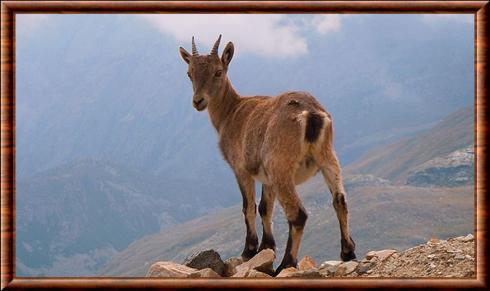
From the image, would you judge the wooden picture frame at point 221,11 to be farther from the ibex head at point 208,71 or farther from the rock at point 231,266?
the ibex head at point 208,71

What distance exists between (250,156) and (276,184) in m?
1.81

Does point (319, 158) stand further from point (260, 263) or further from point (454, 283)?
point (454, 283)

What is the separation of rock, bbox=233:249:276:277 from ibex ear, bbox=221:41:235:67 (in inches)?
218

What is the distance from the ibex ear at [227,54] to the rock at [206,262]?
519 cm

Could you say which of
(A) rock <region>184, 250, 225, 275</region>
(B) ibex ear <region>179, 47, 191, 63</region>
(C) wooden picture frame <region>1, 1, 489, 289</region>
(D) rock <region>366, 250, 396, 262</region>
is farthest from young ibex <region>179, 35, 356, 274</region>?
(C) wooden picture frame <region>1, 1, 489, 289</region>

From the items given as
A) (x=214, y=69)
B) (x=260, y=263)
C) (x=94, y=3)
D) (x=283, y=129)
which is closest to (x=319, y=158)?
(x=283, y=129)

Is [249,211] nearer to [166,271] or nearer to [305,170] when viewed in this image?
[305,170]

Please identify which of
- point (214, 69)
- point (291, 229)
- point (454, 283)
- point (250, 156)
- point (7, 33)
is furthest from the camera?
point (214, 69)

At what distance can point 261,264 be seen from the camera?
15758 mm

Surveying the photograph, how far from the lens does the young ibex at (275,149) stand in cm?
1552

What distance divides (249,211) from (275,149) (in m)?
2.91

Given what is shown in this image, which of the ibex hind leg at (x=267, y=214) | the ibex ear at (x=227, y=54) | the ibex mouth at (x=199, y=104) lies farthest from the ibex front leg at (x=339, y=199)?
the ibex ear at (x=227, y=54)

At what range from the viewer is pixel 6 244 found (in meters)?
11.3

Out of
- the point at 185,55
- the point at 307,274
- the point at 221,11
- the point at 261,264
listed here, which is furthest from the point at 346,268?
the point at 185,55
